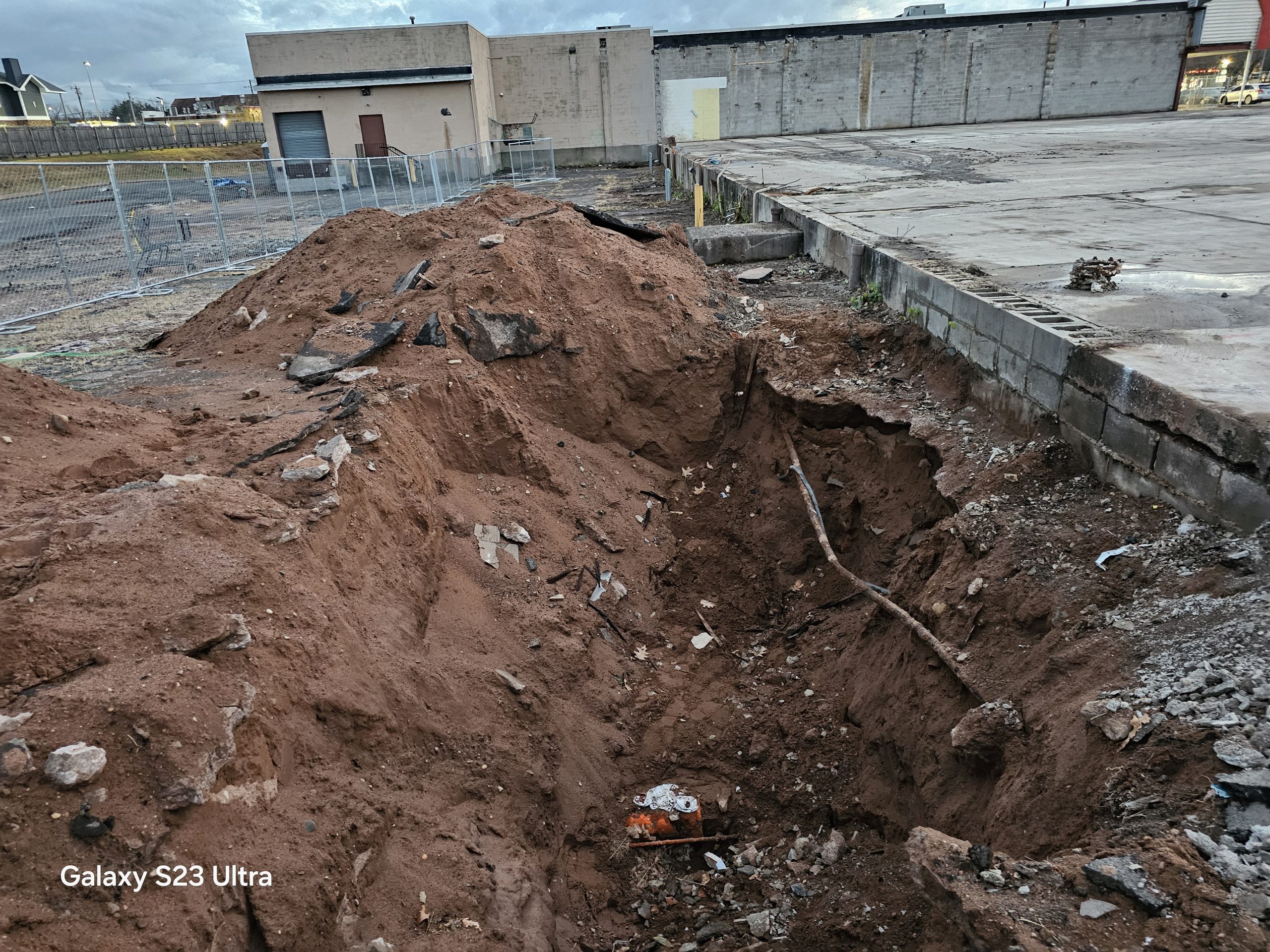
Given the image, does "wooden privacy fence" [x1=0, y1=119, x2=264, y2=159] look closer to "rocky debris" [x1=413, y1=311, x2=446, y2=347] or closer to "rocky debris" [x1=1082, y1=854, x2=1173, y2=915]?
"rocky debris" [x1=413, y1=311, x2=446, y2=347]

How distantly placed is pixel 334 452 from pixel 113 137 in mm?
41352

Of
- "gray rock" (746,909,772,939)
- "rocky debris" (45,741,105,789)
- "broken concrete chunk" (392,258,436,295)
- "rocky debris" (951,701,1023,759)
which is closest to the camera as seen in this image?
"rocky debris" (45,741,105,789)

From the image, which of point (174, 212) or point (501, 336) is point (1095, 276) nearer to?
point (501, 336)

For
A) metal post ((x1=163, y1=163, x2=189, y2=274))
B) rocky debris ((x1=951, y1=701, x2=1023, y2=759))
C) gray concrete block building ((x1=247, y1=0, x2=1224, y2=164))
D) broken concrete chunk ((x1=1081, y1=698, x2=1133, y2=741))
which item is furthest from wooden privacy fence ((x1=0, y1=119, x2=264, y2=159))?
broken concrete chunk ((x1=1081, y1=698, x2=1133, y2=741))

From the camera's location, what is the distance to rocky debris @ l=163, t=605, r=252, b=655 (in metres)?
3.20

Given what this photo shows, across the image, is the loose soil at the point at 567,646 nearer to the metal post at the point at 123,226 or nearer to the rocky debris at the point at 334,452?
the rocky debris at the point at 334,452

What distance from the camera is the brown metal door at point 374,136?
95.5ft

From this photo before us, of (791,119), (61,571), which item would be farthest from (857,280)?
(791,119)

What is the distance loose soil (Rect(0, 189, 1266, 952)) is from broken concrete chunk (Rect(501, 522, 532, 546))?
0.33 ft

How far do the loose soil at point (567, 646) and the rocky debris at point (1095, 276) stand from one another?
112cm

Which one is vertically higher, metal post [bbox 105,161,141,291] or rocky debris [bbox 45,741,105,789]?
metal post [bbox 105,161,141,291]

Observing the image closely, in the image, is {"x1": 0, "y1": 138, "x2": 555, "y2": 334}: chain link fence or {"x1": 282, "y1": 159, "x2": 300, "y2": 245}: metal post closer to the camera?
{"x1": 0, "y1": 138, "x2": 555, "y2": 334}: chain link fence

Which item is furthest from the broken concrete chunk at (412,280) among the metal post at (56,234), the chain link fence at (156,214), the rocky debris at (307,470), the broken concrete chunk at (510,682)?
the metal post at (56,234)

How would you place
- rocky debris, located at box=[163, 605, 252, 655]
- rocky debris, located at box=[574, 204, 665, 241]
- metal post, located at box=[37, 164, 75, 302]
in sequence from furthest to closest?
1. metal post, located at box=[37, 164, 75, 302]
2. rocky debris, located at box=[574, 204, 665, 241]
3. rocky debris, located at box=[163, 605, 252, 655]
